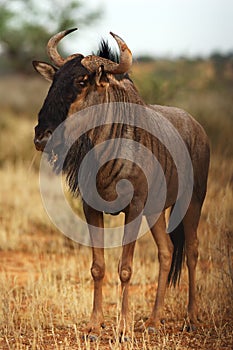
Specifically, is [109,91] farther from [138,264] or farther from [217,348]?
[138,264]

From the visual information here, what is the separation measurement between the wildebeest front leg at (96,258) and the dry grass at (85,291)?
0.33 feet

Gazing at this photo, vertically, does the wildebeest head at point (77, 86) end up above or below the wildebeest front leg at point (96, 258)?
above

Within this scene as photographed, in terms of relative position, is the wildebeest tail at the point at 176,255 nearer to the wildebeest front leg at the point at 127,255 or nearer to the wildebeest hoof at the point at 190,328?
the wildebeest hoof at the point at 190,328

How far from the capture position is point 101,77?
521 centimetres

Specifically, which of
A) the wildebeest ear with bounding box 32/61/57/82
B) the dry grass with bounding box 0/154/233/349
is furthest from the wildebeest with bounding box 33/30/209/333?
the dry grass with bounding box 0/154/233/349

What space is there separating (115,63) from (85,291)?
2321 millimetres

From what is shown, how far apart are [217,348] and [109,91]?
200 cm

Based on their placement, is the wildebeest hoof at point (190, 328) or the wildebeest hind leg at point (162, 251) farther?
the wildebeest hind leg at point (162, 251)

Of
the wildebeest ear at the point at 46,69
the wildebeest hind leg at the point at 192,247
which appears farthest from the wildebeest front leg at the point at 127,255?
the wildebeest ear at the point at 46,69

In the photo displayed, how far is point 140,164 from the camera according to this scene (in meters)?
5.46

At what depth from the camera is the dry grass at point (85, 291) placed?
5332mm

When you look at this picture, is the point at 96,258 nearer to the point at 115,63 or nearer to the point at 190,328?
the point at 190,328

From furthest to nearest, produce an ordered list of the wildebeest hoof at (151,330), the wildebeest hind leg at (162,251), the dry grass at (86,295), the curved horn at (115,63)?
the wildebeest hind leg at (162,251) < the wildebeest hoof at (151,330) < the dry grass at (86,295) < the curved horn at (115,63)

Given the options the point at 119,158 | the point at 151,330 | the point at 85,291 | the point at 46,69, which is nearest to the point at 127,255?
the point at 151,330
